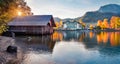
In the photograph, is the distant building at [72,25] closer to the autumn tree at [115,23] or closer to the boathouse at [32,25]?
the autumn tree at [115,23]

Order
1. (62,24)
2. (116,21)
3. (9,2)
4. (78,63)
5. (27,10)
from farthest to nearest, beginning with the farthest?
(62,24) → (116,21) → (27,10) → (9,2) → (78,63)

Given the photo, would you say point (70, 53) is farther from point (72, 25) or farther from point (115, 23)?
point (72, 25)

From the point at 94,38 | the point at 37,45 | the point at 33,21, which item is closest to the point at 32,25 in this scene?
the point at 33,21

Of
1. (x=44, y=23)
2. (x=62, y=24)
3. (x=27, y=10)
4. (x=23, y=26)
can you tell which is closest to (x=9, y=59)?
(x=44, y=23)

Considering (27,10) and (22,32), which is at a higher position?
(27,10)

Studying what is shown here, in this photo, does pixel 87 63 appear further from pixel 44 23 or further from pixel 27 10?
pixel 27 10

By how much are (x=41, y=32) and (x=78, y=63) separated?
37.4 m

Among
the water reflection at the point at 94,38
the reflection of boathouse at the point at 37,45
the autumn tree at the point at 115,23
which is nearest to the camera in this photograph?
the reflection of boathouse at the point at 37,45

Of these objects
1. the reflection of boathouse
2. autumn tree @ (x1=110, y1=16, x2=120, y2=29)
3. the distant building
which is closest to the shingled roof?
the reflection of boathouse

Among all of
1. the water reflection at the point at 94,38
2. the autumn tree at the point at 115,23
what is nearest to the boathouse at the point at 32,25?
the water reflection at the point at 94,38

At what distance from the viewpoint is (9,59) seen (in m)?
16.1

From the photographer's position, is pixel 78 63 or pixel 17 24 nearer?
pixel 78 63

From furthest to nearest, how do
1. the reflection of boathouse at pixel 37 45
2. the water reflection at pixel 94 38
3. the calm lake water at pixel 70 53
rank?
the water reflection at pixel 94 38
the reflection of boathouse at pixel 37 45
the calm lake water at pixel 70 53

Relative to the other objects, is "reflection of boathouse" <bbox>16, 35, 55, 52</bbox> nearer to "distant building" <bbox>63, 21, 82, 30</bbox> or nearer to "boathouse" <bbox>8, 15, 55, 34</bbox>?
"boathouse" <bbox>8, 15, 55, 34</bbox>
